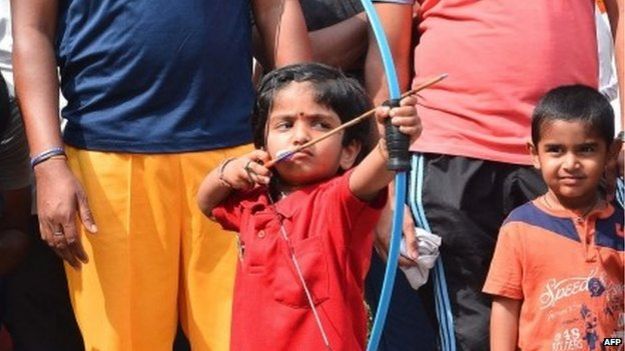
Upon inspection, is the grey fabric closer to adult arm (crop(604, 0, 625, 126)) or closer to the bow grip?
the bow grip

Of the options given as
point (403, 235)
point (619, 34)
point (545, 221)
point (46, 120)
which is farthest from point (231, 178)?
point (619, 34)

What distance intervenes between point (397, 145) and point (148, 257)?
3.01ft

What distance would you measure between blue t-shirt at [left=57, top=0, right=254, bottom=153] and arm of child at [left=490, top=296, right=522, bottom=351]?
2.75ft

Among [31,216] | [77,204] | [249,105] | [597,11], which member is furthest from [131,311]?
[597,11]

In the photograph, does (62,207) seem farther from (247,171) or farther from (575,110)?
(575,110)

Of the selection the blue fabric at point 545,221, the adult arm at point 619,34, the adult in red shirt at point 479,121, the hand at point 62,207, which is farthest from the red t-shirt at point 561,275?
the hand at point 62,207

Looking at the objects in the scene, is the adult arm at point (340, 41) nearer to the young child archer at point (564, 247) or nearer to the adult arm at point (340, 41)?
the adult arm at point (340, 41)

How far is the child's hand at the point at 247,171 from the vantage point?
3039 mm

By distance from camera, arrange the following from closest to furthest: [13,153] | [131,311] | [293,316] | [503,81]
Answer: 1. [293,316]
2. [131,311]
3. [503,81]
4. [13,153]

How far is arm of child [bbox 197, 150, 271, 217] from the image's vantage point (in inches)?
120

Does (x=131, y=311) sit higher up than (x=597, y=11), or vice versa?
(x=597, y=11)

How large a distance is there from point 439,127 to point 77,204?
1026 mm

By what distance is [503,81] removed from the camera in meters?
3.60

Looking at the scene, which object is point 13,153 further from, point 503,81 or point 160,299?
point 503,81
